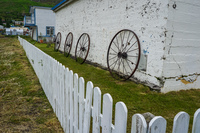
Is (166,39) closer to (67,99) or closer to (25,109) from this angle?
(67,99)

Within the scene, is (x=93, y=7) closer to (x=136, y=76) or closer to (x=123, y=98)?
(x=136, y=76)

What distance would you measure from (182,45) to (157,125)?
3466mm

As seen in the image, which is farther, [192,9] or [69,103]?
[192,9]

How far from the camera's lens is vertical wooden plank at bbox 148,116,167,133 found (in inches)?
38.0

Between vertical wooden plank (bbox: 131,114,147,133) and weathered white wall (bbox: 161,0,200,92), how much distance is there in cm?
297

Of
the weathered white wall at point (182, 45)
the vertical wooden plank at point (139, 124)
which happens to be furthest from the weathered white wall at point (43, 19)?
the vertical wooden plank at point (139, 124)

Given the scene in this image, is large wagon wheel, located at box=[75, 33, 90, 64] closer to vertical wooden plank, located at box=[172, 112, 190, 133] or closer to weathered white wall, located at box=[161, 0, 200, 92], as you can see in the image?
weathered white wall, located at box=[161, 0, 200, 92]

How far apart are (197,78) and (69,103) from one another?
370cm

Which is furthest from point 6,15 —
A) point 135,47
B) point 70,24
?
point 135,47

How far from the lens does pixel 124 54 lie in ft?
15.8

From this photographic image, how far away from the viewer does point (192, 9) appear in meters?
3.82

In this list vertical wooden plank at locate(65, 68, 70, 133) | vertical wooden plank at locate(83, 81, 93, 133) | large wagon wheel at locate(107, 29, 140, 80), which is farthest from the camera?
large wagon wheel at locate(107, 29, 140, 80)

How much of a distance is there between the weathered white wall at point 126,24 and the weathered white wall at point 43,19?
17227mm

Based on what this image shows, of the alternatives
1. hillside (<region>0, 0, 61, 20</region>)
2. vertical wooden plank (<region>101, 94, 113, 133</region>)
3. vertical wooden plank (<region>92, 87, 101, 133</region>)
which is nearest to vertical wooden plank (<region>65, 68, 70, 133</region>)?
vertical wooden plank (<region>92, 87, 101, 133</region>)
